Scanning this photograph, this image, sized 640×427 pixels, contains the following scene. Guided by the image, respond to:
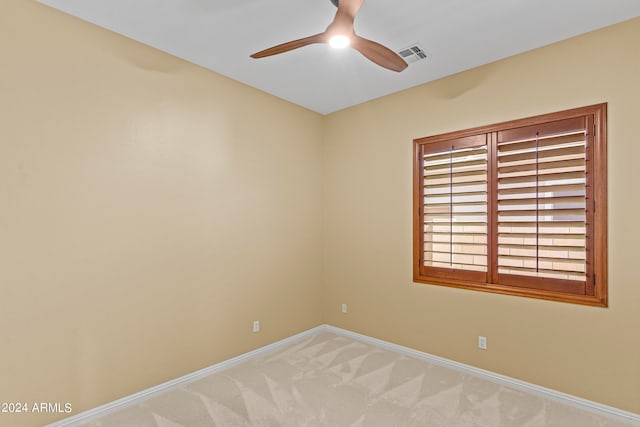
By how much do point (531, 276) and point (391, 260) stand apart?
1.30 metres

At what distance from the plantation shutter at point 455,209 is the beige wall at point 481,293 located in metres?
0.18

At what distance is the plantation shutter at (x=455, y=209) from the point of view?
286cm

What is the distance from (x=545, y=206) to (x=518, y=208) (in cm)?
19

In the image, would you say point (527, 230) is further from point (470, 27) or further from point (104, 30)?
point (104, 30)

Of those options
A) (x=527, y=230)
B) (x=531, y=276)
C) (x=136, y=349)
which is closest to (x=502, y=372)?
(x=531, y=276)

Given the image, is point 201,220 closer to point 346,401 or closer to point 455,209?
point 346,401

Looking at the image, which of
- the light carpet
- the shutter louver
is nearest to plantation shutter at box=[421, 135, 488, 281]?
the shutter louver

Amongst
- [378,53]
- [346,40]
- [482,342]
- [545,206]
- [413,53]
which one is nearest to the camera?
[346,40]

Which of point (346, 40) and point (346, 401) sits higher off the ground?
point (346, 40)

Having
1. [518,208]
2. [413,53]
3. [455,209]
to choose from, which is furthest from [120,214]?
[518,208]

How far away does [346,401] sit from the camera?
2.44 meters

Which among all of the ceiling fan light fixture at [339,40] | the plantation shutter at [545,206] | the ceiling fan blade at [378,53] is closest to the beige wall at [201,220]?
the plantation shutter at [545,206]

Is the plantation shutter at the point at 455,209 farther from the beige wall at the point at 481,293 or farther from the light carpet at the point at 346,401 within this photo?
the light carpet at the point at 346,401

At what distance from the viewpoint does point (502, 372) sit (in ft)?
8.84
